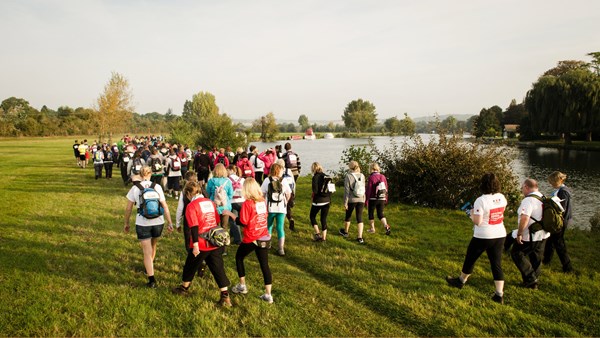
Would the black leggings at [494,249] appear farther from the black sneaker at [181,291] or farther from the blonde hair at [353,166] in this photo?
the black sneaker at [181,291]

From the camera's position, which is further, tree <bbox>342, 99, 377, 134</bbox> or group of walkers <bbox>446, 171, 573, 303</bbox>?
tree <bbox>342, 99, 377, 134</bbox>

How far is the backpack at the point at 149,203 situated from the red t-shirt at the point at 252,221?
59.3 inches

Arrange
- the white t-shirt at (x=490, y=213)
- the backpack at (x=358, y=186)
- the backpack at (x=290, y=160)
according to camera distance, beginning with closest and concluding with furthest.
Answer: the white t-shirt at (x=490, y=213), the backpack at (x=358, y=186), the backpack at (x=290, y=160)

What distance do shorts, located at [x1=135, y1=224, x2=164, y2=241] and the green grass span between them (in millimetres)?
891

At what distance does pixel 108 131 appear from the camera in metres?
33.8

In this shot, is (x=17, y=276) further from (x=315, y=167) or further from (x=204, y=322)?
(x=315, y=167)

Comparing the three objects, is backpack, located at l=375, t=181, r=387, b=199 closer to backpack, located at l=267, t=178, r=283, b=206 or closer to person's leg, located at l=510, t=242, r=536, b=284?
backpack, located at l=267, t=178, r=283, b=206

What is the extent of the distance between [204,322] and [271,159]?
8.83m

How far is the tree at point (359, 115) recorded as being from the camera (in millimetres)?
134125

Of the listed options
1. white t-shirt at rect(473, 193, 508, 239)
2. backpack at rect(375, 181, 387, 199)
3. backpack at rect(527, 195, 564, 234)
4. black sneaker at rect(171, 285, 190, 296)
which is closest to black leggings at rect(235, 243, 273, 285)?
black sneaker at rect(171, 285, 190, 296)

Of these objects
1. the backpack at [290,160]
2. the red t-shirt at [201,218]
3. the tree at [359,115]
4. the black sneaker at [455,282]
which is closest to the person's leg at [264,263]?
the red t-shirt at [201,218]

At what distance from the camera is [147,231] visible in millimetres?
5539

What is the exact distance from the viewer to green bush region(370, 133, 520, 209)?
12.2 metres

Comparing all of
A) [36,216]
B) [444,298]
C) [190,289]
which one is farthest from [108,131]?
[444,298]
